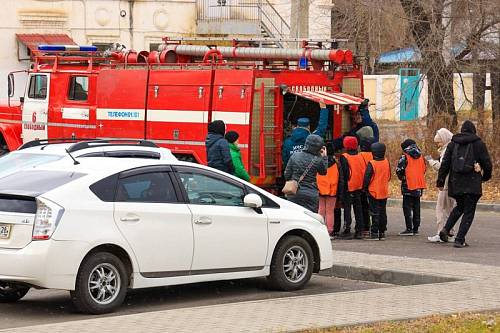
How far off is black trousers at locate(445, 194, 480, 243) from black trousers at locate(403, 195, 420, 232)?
1429mm

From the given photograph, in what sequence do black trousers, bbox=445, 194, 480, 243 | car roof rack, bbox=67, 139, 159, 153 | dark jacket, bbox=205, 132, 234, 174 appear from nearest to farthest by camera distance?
1. car roof rack, bbox=67, 139, 159, 153
2. black trousers, bbox=445, 194, 480, 243
3. dark jacket, bbox=205, 132, 234, 174

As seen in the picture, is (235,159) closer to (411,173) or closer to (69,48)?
(411,173)

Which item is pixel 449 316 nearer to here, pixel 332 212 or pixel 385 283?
pixel 385 283

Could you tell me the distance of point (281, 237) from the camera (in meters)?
11.8

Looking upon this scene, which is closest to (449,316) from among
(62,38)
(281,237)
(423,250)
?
(281,237)

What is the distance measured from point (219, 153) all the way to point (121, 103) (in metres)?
5.40

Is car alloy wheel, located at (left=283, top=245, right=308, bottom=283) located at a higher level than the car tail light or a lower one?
lower

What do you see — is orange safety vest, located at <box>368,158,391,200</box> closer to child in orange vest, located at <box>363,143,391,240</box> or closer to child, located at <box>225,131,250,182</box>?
child in orange vest, located at <box>363,143,391,240</box>

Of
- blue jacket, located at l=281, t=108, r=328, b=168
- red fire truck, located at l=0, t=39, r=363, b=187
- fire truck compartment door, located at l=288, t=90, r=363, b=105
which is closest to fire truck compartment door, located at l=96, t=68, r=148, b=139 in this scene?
red fire truck, located at l=0, t=39, r=363, b=187

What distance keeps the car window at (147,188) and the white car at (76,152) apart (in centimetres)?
51

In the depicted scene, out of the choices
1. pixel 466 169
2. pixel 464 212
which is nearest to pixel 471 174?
pixel 466 169

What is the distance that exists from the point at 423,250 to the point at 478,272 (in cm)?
310

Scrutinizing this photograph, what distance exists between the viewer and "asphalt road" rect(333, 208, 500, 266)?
1475 centimetres

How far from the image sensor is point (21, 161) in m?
11.3
